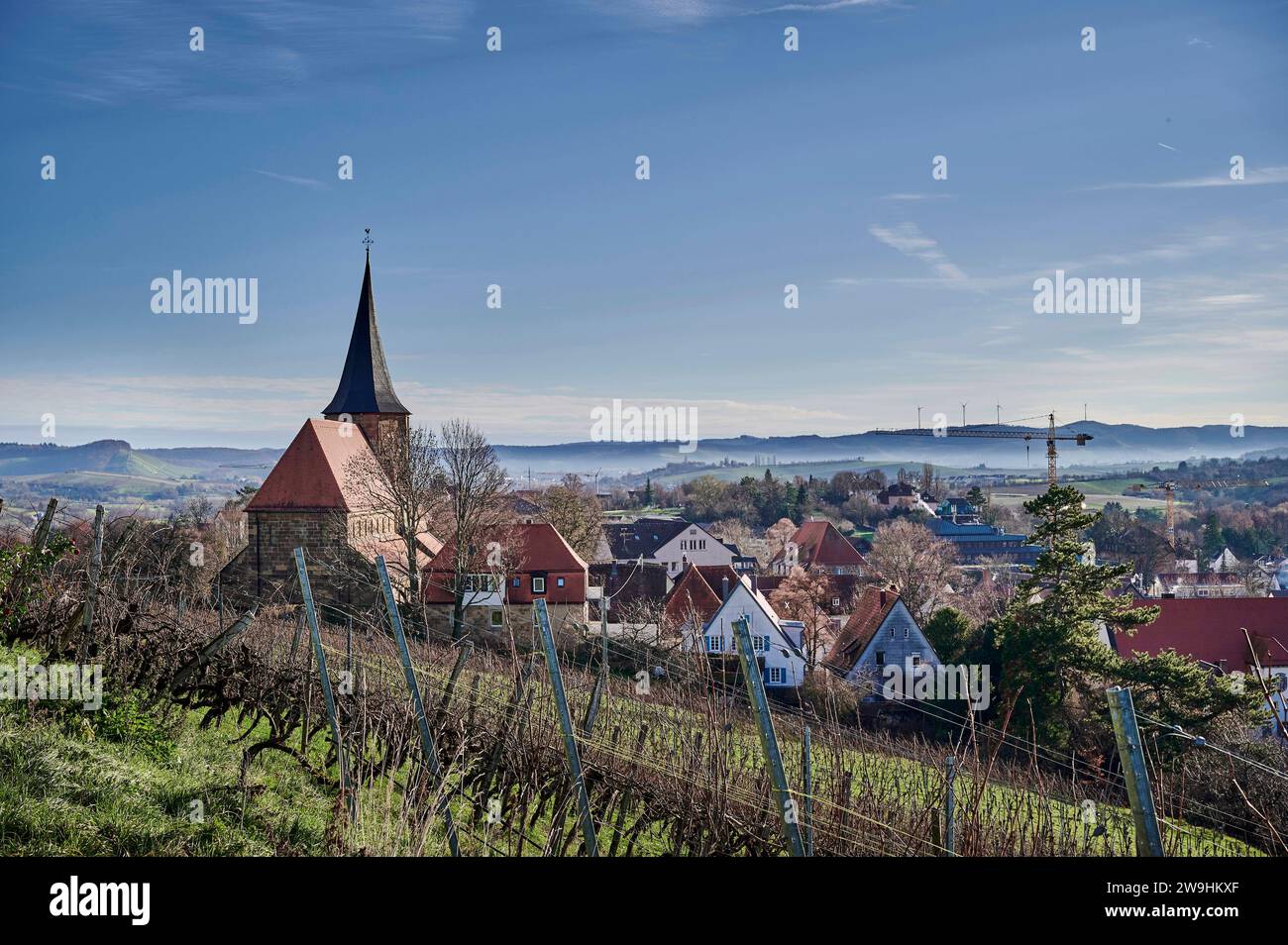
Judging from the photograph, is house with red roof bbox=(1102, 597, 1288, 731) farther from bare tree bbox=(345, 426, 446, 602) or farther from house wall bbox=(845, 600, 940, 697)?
bare tree bbox=(345, 426, 446, 602)

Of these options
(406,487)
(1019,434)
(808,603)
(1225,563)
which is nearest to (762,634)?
(808,603)

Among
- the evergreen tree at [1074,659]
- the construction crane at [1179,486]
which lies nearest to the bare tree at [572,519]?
the evergreen tree at [1074,659]

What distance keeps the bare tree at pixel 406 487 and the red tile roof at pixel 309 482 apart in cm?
38

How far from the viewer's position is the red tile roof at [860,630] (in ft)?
94.1

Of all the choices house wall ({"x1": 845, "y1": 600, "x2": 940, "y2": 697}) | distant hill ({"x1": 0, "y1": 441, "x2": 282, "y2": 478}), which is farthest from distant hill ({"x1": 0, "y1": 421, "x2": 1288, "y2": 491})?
house wall ({"x1": 845, "y1": 600, "x2": 940, "y2": 697})

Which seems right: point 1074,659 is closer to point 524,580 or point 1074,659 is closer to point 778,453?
point 524,580

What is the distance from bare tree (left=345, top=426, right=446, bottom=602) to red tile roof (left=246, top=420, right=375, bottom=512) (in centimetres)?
38

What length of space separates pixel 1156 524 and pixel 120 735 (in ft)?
220

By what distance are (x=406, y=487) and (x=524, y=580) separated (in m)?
5.65

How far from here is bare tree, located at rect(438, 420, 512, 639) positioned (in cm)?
3136

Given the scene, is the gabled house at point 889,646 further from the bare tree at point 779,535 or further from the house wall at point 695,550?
the bare tree at point 779,535

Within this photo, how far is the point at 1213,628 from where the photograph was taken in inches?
1198
